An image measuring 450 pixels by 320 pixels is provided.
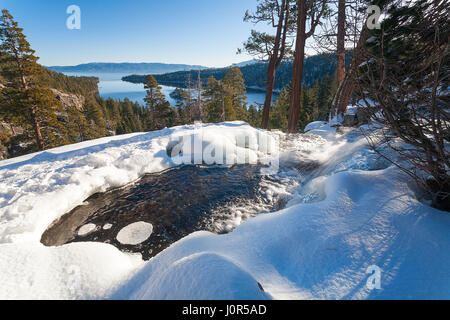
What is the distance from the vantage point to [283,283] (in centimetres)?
191

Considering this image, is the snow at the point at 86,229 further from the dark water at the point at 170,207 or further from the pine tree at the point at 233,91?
the pine tree at the point at 233,91

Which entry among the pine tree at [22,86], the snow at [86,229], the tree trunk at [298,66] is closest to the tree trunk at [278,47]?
the tree trunk at [298,66]

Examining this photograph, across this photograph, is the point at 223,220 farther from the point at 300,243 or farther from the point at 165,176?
the point at 165,176

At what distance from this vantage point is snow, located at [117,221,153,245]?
349 cm

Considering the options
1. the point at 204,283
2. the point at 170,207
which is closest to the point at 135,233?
the point at 170,207

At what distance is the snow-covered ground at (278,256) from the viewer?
5.57ft

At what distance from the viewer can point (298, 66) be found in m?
9.13

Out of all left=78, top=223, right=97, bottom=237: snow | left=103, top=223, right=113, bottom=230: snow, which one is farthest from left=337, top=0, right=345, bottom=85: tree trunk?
left=78, top=223, right=97, bottom=237: snow

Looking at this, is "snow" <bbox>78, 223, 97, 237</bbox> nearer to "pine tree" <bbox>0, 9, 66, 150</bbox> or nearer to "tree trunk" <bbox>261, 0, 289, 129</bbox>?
"tree trunk" <bbox>261, 0, 289, 129</bbox>

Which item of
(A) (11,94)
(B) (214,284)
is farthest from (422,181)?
→ (A) (11,94)

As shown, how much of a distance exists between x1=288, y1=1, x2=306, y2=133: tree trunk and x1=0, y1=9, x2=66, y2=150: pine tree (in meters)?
19.1

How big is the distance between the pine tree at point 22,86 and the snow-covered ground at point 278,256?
15737 millimetres

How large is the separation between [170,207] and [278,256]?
285 centimetres

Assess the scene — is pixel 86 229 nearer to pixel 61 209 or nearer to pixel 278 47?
pixel 61 209
